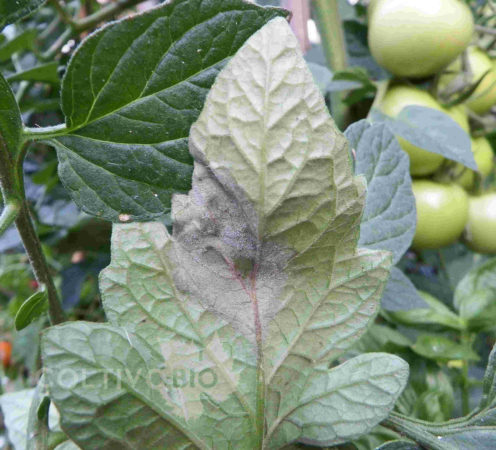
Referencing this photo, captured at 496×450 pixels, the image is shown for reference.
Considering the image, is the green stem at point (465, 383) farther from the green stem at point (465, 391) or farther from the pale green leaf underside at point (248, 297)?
the pale green leaf underside at point (248, 297)

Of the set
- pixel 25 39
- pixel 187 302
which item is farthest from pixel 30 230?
pixel 25 39

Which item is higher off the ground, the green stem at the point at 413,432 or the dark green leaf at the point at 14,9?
the dark green leaf at the point at 14,9

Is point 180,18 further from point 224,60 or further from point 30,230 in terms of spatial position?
point 30,230

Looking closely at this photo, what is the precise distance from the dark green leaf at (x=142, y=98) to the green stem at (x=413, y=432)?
160mm

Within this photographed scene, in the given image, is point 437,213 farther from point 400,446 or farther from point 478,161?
point 400,446

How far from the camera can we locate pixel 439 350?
0.47m

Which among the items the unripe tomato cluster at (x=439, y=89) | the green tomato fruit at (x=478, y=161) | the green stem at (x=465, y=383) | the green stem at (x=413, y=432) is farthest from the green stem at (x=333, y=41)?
the green stem at (x=413, y=432)

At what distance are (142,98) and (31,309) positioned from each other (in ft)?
0.39

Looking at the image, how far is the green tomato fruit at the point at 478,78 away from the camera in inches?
23.7

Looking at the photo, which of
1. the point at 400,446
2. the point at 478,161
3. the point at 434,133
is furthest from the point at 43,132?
the point at 478,161

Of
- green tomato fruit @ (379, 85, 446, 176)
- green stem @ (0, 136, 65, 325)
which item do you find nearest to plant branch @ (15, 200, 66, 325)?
green stem @ (0, 136, 65, 325)

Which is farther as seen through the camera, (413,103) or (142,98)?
(413,103)

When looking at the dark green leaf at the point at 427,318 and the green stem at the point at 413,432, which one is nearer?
the green stem at the point at 413,432

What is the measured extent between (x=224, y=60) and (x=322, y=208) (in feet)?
0.25
